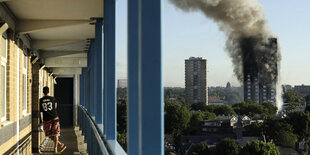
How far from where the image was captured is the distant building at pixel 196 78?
1126cm

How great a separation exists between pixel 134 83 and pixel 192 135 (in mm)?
14793

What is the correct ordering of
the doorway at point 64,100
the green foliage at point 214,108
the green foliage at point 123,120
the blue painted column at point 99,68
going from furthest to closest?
the doorway at point 64,100, the green foliage at point 214,108, the blue painted column at point 99,68, the green foliage at point 123,120

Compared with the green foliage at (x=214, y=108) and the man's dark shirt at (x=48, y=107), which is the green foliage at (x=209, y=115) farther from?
the man's dark shirt at (x=48, y=107)

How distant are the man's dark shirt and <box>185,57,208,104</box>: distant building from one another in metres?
5.15

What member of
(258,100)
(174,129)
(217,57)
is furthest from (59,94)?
(217,57)

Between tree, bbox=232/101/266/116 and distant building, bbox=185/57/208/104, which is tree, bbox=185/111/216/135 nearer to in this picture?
distant building, bbox=185/57/208/104

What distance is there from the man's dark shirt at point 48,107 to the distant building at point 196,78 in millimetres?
5147

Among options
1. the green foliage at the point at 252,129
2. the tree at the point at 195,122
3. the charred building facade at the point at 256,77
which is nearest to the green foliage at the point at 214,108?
the green foliage at the point at 252,129

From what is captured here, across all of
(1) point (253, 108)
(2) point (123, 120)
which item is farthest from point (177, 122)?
(2) point (123, 120)

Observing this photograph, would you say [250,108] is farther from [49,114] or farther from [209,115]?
[49,114]

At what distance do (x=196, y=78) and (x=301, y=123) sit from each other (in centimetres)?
436

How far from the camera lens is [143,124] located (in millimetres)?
1639

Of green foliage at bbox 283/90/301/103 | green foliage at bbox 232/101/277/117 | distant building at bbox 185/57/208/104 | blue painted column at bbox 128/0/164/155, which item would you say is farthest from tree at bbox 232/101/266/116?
blue painted column at bbox 128/0/164/155

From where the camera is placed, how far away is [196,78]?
12.3 metres
